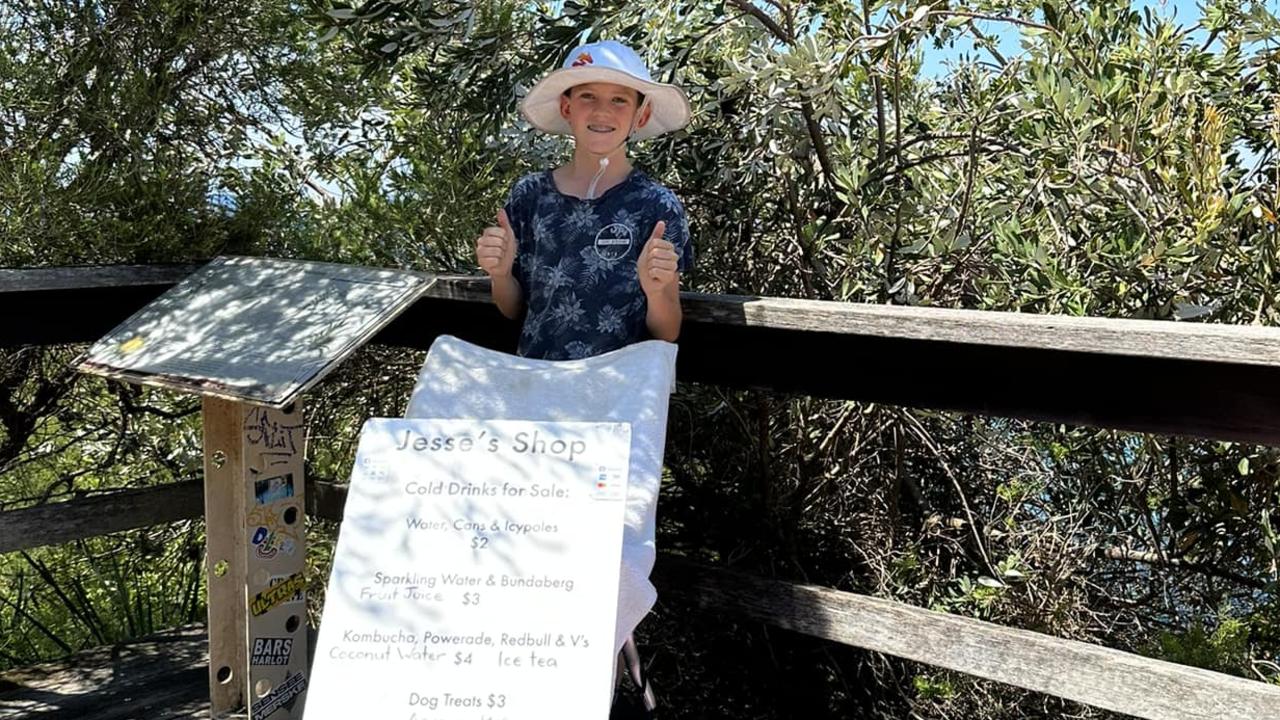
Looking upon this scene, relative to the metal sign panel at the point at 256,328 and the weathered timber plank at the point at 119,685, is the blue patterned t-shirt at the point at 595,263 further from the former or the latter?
the weathered timber plank at the point at 119,685

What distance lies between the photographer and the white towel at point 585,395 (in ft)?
7.75

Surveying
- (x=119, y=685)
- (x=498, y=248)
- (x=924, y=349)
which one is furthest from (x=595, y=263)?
(x=119, y=685)

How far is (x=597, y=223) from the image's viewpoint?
2.76m

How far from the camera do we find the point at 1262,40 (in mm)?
2969

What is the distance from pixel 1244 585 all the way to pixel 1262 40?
129cm

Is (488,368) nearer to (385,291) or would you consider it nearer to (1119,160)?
(385,291)

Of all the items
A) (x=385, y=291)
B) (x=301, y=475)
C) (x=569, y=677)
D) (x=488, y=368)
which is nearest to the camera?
(x=569, y=677)

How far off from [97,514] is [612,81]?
1.93 m

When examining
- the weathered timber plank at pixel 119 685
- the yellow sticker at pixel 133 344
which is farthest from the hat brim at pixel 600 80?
the weathered timber plank at pixel 119 685

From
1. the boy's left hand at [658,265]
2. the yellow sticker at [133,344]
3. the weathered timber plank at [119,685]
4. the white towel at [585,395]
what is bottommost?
the weathered timber plank at [119,685]

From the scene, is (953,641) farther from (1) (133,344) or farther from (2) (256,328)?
(1) (133,344)

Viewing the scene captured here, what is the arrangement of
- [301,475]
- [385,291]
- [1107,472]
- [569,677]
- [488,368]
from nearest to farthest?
1. [569,677]
2. [488,368]
3. [385,291]
4. [301,475]
5. [1107,472]

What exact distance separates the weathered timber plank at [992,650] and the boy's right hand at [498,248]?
2.89 ft

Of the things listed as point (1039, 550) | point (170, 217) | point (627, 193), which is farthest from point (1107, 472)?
point (170, 217)
